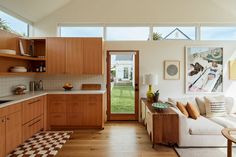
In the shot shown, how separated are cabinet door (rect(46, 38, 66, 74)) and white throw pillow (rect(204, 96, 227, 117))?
11.8ft

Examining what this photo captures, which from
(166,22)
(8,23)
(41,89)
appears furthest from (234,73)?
(8,23)

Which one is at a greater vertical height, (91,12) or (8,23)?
(91,12)

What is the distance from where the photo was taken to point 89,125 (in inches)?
181

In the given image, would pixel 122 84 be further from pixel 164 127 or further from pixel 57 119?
pixel 164 127

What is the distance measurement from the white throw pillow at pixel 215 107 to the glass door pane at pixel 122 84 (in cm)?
195

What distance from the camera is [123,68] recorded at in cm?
534

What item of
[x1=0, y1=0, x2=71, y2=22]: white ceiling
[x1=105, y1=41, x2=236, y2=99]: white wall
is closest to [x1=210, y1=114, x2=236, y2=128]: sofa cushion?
[x1=105, y1=41, x2=236, y2=99]: white wall

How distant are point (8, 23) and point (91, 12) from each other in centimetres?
209

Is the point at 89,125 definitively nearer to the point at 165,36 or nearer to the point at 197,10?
the point at 165,36

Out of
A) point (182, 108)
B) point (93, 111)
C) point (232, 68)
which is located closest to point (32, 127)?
point (93, 111)

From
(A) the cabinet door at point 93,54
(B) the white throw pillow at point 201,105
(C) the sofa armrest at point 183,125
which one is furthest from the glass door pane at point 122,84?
(C) the sofa armrest at point 183,125

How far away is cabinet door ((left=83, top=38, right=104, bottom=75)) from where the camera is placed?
4.79m

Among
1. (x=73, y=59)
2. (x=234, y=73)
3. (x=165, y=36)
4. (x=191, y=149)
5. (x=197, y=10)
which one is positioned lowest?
(x=191, y=149)

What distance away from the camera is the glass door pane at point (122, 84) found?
5328mm
